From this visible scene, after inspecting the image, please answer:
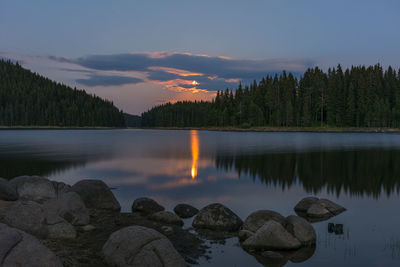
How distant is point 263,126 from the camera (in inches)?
6688

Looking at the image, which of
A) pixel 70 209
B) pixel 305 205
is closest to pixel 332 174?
pixel 305 205

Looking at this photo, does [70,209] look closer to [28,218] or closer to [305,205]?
[28,218]

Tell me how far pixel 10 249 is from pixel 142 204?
409 inches

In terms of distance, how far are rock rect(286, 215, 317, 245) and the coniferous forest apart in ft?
477

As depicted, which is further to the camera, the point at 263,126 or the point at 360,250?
the point at 263,126

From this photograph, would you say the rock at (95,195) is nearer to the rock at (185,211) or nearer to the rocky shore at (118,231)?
the rocky shore at (118,231)

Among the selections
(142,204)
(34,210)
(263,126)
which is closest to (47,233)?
(34,210)

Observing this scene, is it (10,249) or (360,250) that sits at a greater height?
(10,249)

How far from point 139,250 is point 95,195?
972cm

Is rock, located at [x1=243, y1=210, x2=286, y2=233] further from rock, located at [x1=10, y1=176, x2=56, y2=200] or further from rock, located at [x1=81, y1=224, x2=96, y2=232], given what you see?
rock, located at [x1=10, y1=176, x2=56, y2=200]

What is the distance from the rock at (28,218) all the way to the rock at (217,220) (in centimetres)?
657

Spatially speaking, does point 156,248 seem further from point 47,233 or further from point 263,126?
point 263,126

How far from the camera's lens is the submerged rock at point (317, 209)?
1695cm

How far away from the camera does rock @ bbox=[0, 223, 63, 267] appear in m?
7.52
